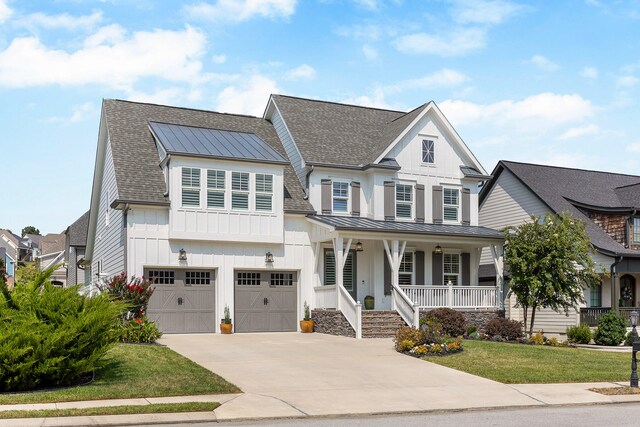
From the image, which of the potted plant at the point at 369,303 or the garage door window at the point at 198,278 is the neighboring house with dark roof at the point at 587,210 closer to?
the potted plant at the point at 369,303

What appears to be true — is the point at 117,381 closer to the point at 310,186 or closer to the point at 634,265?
the point at 310,186

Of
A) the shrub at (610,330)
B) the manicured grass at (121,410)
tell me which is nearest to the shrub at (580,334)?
the shrub at (610,330)

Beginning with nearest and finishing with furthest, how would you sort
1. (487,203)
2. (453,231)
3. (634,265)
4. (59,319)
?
(59,319), (453,231), (634,265), (487,203)

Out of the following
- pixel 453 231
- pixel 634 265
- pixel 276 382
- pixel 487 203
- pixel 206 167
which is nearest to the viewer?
pixel 276 382

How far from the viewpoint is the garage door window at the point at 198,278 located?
88.0 ft

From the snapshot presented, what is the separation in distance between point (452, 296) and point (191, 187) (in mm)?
10156

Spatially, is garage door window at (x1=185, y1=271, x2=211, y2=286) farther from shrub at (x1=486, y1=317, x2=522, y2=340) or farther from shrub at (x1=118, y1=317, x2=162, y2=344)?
shrub at (x1=486, y1=317, x2=522, y2=340)

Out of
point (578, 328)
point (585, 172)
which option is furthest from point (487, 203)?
point (578, 328)

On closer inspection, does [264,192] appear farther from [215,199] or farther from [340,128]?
[340,128]

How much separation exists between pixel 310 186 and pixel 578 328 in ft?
36.6

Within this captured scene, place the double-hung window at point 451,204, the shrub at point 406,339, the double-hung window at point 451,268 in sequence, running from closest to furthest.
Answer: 1. the shrub at point 406,339
2. the double-hung window at point 451,268
3. the double-hung window at point 451,204

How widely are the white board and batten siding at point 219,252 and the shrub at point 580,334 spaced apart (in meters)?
9.60

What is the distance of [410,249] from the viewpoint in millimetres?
29781

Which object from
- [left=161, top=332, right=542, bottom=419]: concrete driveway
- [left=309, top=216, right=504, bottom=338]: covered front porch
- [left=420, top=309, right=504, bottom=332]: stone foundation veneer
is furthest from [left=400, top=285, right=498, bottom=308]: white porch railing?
[left=161, top=332, right=542, bottom=419]: concrete driveway
